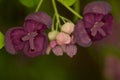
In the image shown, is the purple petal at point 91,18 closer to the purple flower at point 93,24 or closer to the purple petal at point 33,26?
the purple flower at point 93,24

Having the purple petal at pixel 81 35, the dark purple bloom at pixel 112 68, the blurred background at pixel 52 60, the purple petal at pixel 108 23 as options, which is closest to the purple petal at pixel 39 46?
the purple petal at pixel 81 35

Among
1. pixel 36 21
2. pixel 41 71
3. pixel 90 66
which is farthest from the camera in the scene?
pixel 90 66

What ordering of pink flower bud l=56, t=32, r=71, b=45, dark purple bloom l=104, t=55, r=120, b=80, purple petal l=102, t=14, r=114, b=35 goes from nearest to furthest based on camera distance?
pink flower bud l=56, t=32, r=71, b=45 → purple petal l=102, t=14, r=114, b=35 → dark purple bloom l=104, t=55, r=120, b=80

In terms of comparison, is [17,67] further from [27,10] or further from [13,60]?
[27,10]

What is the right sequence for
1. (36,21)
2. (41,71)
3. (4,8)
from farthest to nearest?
(41,71) < (4,8) < (36,21)

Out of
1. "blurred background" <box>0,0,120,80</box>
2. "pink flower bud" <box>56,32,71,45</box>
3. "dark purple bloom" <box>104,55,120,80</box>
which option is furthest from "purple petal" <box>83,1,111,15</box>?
"dark purple bloom" <box>104,55,120,80</box>

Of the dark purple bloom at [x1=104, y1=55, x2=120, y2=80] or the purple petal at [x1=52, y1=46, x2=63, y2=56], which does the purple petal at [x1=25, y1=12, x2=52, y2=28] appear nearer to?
the purple petal at [x1=52, y1=46, x2=63, y2=56]

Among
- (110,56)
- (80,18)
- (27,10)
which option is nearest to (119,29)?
(110,56)

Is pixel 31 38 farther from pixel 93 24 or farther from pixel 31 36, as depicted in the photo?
pixel 93 24
